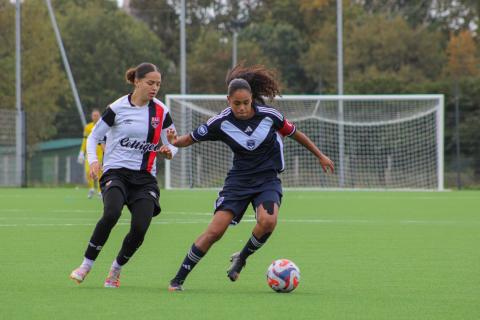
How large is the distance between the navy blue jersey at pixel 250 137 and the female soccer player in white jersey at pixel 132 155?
380 millimetres

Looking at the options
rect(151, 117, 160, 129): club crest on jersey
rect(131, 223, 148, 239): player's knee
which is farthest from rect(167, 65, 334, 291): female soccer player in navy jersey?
rect(131, 223, 148, 239): player's knee

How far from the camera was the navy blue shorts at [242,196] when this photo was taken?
8812mm

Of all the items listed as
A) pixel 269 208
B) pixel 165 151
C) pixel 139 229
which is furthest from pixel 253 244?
pixel 165 151

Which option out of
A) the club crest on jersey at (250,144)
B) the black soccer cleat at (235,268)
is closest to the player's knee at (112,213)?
the black soccer cleat at (235,268)

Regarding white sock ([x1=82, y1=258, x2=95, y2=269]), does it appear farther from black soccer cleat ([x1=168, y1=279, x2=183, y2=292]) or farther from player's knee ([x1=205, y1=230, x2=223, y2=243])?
player's knee ([x1=205, y1=230, x2=223, y2=243])

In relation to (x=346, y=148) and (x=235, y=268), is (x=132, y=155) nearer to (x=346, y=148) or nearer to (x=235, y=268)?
(x=235, y=268)

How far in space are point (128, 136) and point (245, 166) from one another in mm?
963

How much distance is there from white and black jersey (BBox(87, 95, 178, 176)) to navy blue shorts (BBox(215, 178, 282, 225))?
551mm

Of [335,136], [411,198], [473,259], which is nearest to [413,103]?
[335,136]

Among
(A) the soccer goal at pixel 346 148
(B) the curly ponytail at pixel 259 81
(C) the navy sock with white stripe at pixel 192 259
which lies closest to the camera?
(C) the navy sock with white stripe at pixel 192 259

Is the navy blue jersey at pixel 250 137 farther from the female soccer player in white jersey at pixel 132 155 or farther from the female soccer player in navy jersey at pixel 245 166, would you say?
the female soccer player in white jersey at pixel 132 155

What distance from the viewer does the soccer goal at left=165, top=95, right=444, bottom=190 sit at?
3241 cm

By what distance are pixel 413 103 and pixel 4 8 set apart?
69.5 feet

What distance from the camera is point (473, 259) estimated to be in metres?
11.1
